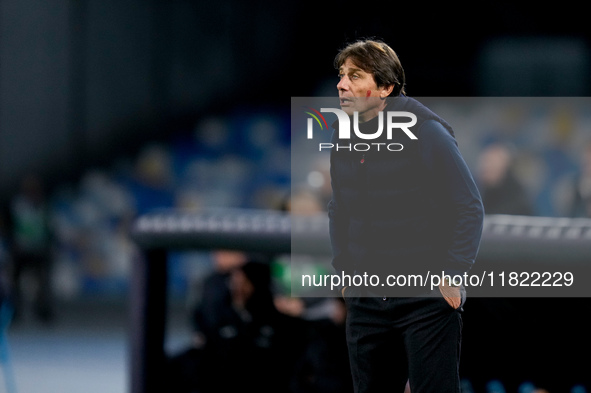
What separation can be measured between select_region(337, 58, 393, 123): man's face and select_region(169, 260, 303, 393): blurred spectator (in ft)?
A: 4.33

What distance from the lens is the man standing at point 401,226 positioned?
142 cm

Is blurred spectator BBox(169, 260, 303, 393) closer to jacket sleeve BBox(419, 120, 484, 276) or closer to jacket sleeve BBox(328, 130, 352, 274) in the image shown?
jacket sleeve BBox(328, 130, 352, 274)

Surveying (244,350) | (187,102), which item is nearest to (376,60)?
(244,350)

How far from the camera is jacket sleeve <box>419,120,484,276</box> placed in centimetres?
139

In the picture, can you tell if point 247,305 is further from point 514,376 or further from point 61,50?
point 61,50

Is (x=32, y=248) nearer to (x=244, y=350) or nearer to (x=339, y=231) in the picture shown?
(x=244, y=350)

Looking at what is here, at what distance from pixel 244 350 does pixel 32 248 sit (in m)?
4.12

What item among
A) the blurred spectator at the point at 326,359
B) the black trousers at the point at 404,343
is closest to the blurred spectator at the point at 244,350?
the blurred spectator at the point at 326,359

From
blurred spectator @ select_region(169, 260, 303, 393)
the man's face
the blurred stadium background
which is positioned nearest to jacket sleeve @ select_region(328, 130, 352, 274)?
the man's face

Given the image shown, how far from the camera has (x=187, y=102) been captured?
25.6ft

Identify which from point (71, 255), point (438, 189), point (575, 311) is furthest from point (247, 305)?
point (71, 255)

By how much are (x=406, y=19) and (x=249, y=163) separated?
234 centimetres

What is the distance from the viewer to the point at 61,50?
23.8 ft

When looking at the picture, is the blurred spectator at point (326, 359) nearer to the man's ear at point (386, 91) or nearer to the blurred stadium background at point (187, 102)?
the man's ear at point (386, 91)
